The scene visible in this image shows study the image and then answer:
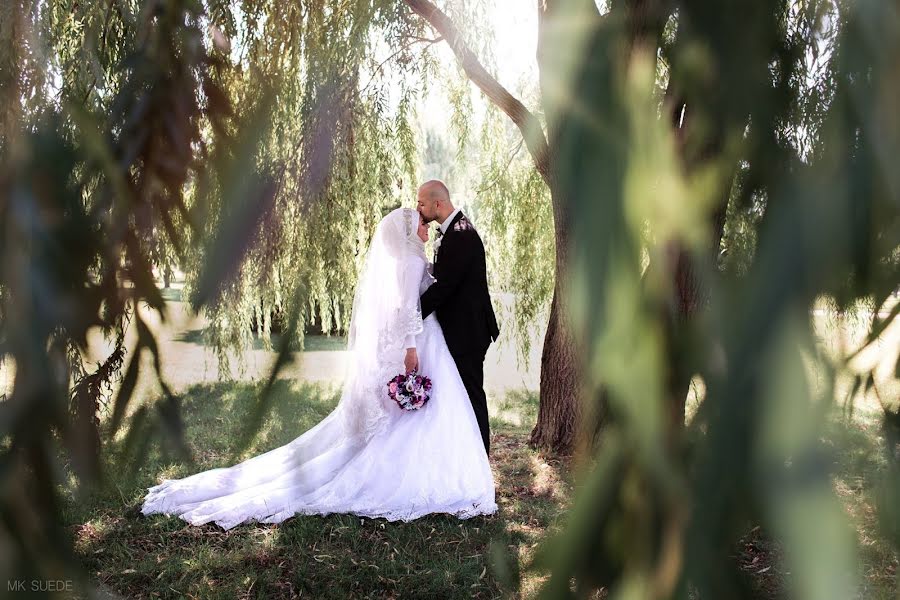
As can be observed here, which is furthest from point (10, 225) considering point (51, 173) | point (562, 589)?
point (562, 589)

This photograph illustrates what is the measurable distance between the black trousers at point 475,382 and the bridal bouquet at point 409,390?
259mm

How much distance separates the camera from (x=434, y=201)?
3.59 metres

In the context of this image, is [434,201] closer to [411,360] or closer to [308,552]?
[411,360]

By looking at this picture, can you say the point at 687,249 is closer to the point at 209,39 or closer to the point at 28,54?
the point at 209,39

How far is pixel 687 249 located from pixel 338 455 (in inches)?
138

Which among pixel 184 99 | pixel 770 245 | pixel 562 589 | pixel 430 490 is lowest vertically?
pixel 430 490

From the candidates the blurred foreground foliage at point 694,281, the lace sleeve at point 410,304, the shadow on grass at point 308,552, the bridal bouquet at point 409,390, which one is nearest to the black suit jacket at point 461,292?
the lace sleeve at point 410,304

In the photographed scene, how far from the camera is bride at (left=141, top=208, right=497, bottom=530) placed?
326 centimetres

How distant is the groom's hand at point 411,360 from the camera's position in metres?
3.52

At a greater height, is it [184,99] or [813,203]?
[184,99]

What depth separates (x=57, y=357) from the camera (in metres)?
0.32

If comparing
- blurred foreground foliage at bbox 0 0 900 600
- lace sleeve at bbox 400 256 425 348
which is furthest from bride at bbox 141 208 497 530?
blurred foreground foliage at bbox 0 0 900 600

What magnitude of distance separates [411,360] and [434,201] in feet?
2.51

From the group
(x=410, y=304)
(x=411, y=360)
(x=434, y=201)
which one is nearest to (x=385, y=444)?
(x=411, y=360)
